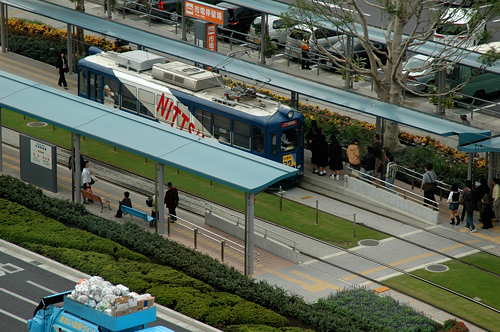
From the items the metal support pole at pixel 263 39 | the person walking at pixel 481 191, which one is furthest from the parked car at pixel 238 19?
the person walking at pixel 481 191

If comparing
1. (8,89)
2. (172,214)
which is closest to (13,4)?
(8,89)

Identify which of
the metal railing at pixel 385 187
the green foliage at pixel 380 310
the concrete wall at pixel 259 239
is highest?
the metal railing at pixel 385 187

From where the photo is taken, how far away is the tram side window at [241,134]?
29.3 m

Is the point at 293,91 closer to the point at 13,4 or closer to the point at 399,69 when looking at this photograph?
the point at 399,69

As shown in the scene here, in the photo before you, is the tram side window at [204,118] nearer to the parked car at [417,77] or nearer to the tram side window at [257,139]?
the tram side window at [257,139]

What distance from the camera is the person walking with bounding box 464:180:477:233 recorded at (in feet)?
85.4

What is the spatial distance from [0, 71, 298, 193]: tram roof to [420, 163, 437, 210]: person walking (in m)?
5.98

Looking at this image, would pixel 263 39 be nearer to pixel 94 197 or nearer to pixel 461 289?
pixel 94 197

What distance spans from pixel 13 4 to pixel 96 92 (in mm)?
9257

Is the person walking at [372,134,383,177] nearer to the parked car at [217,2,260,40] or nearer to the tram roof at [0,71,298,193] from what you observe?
the tram roof at [0,71,298,193]

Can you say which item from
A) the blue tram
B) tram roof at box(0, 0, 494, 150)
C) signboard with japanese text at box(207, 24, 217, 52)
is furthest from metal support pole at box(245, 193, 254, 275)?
signboard with japanese text at box(207, 24, 217, 52)

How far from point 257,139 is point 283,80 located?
13.5ft

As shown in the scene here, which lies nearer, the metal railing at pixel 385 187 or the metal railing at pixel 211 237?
the metal railing at pixel 211 237

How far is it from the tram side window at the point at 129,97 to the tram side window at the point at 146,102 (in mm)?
341
